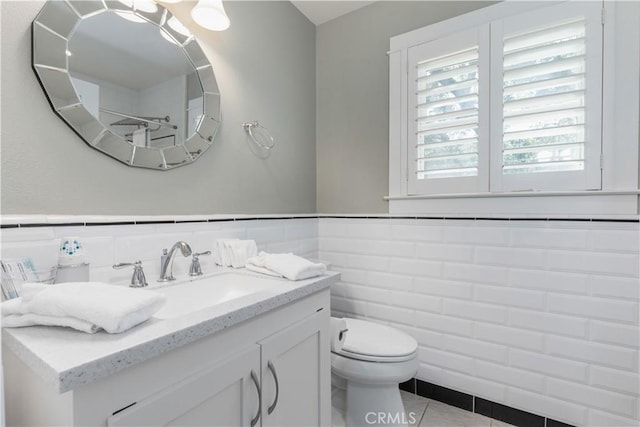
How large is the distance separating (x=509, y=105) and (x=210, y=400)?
1.75 metres

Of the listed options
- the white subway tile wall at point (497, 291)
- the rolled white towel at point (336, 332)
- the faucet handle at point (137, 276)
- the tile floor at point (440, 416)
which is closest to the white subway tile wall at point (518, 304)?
the white subway tile wall at point (497, 291)

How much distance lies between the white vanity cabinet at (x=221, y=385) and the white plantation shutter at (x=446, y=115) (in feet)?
3.39

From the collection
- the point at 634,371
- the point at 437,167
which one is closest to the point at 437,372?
the point at 634,371

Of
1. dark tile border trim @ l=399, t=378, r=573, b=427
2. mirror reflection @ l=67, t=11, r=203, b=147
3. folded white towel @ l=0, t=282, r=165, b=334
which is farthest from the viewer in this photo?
dark tile border trim @ l=399, t=378, r=573, b=427

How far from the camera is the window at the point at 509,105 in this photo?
1.42 m

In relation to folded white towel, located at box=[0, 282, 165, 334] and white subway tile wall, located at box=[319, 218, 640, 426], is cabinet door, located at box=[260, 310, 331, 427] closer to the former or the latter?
folded white towel, located at box=[0, 282, 165, 334]

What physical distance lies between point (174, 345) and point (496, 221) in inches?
61.5

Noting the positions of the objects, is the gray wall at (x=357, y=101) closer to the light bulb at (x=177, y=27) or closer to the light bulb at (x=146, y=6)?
the light bulb at (x=177, y=27)

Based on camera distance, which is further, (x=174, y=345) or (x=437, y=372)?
(x=437, y=372)

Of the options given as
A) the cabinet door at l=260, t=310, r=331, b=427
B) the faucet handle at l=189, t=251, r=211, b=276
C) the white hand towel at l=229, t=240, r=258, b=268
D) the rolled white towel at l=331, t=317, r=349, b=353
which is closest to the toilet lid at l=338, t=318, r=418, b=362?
the rolled white towel at l=331, t=317, r=349, b=353

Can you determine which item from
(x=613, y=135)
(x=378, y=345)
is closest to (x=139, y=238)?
(x=378, y=345)

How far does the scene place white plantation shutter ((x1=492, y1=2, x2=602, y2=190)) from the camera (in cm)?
141

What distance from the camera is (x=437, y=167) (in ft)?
5.85

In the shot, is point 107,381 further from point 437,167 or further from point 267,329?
point 437,167
